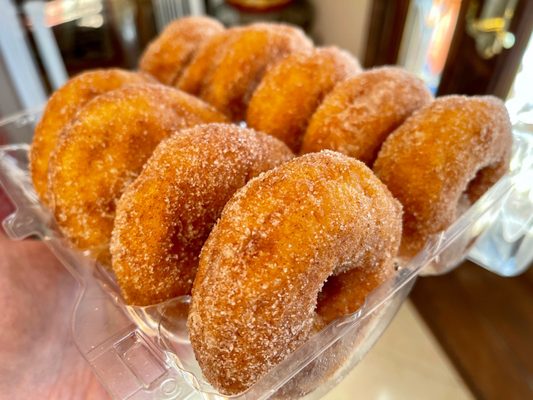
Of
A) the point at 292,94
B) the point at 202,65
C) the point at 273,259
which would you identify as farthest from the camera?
the point at 202,65

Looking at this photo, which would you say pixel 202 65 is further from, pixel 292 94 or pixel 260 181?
pixel 260 181

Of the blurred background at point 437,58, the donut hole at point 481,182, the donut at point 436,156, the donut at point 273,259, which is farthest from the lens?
the blurred background at point 437,58

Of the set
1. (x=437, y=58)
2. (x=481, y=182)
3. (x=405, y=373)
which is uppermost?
(x=481, y=182)

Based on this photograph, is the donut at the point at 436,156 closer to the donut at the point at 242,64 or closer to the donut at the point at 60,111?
the donut at the point at 242,64

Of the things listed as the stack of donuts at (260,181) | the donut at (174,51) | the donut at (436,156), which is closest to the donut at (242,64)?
the stack of donuts at (260,181)

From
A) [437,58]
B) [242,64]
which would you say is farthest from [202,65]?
[437,58]

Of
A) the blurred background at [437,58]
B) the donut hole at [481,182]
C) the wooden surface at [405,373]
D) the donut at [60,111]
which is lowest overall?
the wooden surface at [405,373]
